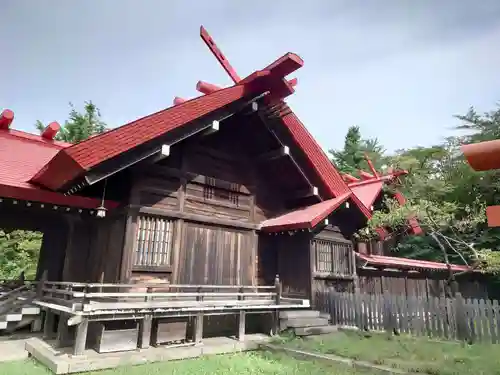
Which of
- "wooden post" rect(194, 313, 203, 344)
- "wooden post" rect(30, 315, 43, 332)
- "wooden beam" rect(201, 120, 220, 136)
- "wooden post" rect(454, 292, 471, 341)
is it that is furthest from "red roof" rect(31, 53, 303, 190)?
"wooden post" rect(454, 292, 471, 341)

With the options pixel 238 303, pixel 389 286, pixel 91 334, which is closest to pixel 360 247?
pixel 389 286

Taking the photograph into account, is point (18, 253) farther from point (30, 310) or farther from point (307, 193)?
point (307, 193)

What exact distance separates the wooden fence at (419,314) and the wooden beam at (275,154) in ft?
14.7

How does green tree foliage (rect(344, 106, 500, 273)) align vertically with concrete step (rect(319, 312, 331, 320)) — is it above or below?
above

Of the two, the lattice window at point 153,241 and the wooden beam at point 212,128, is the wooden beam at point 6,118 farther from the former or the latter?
the wooden beam at point 212,128

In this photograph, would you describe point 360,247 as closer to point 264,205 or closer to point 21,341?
point 264,205

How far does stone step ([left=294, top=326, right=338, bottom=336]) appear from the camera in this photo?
363 inches

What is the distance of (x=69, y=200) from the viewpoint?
8.14 meters

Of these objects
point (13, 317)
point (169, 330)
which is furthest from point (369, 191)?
point (13, 317)

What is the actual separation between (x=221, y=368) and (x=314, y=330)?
3766 millimetres

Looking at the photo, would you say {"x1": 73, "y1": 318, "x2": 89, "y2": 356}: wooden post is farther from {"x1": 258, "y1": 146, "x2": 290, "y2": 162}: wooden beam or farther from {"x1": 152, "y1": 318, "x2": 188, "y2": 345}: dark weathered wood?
{"x1": 258, "y1": 146, "x2": 290, "y2": 162}: wooden beam

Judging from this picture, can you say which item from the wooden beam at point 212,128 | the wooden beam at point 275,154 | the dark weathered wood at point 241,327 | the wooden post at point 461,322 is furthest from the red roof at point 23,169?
the wooden post at point 461,322

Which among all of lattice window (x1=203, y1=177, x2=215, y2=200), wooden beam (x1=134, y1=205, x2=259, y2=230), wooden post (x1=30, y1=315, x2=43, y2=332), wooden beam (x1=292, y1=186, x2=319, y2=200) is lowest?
wooden post (x1=30, y1=315, x2=43, y2=332)

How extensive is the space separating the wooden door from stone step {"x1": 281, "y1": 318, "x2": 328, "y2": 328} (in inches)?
78.0
